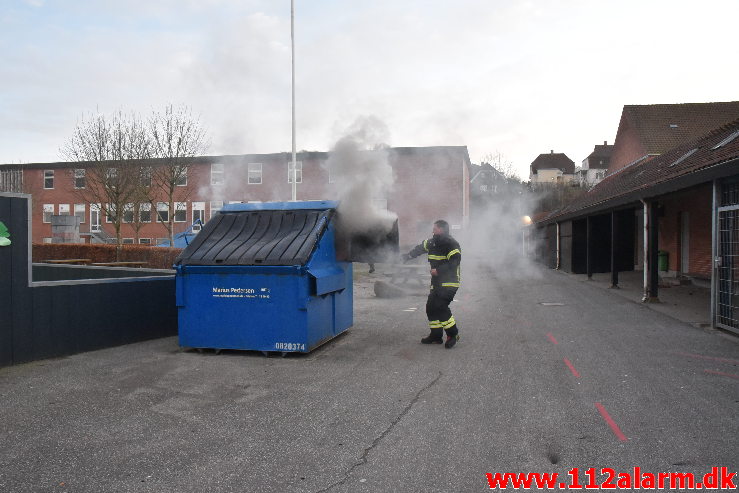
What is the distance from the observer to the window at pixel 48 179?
36.6 m

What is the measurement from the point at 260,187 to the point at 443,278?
37.3 ft

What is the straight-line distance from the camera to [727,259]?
8.13m

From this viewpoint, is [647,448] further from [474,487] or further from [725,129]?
[725,129]

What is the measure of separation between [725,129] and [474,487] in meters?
14.4

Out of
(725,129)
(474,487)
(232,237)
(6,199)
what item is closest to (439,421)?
(474,487)

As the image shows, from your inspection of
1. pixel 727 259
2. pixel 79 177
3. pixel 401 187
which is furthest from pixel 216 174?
pixel 727 259

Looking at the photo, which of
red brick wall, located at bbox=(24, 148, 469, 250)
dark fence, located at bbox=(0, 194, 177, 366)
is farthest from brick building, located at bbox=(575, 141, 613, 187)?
dark fence, located at bbox=(0, 194, 177, 366)

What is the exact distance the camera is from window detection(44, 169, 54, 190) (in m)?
36.6

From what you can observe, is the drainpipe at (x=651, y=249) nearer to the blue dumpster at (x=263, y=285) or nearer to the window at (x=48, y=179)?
the blue dumpster at (x=263, y=285)

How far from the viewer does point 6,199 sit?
5.94 meters

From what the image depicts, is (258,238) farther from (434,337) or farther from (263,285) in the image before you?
(434,337)

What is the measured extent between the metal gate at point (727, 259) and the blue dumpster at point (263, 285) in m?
5.93

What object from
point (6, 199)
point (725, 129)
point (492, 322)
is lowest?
point (492, 322)

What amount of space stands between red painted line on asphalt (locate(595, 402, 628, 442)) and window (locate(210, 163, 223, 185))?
57.4ft
